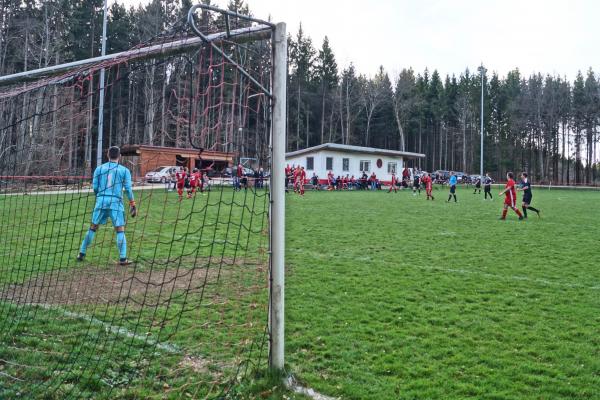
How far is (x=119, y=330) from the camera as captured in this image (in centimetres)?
465

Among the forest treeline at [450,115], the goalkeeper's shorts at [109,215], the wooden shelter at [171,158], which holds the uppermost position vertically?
the forest treeline at [450,115]

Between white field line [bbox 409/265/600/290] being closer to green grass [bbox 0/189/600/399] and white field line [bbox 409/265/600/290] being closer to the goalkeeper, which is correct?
green grass [bbox 0/189/600/399]

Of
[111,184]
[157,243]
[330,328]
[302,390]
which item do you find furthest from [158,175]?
[302,390]

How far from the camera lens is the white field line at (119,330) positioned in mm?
4215

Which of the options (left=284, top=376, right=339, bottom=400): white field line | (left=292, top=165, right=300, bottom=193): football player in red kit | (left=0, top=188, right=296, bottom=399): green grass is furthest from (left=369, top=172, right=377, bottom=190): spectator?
(left=284, top=376, right=339, bottom=400): white field line

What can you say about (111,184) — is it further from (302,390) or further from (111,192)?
(302,390)

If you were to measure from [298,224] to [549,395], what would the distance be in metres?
10.5

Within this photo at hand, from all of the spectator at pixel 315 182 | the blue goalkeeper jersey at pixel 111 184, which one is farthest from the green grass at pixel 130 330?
the spectator at pixel 315 182

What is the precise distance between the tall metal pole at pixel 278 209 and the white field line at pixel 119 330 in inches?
37.8

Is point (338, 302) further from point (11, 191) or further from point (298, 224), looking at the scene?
point (11, 191)

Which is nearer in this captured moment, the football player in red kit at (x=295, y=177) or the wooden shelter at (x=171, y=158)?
the wooden shelter at (x=171, y=158)

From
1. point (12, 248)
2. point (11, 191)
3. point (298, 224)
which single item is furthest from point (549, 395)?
point (11, 191)

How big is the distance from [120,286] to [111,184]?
174cm

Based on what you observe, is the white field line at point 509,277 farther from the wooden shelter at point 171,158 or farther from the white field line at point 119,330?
the white field line at point 119,330
